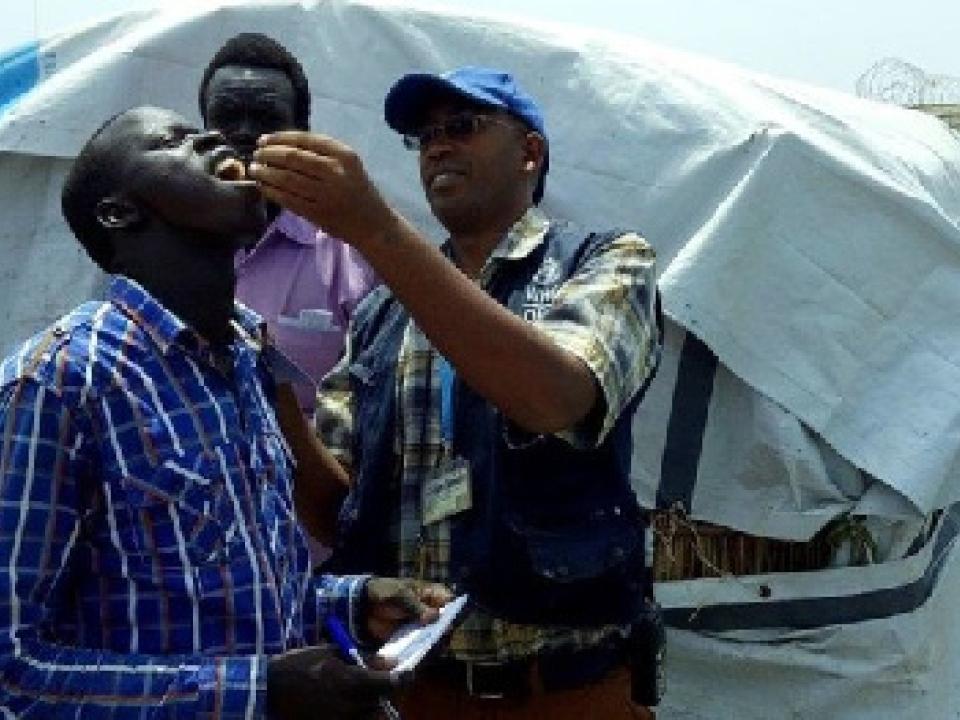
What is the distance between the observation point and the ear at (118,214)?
5.62 ft

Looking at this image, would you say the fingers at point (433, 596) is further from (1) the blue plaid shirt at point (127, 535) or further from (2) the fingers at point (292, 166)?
(2) the fingers at point (292, 166)

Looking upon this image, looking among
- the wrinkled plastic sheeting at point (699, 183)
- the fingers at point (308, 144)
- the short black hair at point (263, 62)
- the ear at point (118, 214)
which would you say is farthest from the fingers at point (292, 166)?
the wrinkled plastic sheeting at point (699, 183)

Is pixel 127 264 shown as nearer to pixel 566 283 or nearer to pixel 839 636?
pixel 566 283

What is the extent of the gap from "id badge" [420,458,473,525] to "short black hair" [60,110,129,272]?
68 centimetres

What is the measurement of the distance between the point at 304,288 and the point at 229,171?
1.12m

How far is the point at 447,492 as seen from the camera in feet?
7.29

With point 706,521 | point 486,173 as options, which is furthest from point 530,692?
point 706,521

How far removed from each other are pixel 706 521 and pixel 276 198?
1.81 m

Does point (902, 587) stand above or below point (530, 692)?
below

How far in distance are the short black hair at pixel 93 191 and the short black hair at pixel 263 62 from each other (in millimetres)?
1146

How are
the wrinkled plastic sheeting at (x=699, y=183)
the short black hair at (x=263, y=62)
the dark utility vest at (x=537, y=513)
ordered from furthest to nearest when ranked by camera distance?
the wrinkled plastic sheeting at (x=699, y=183)
the short black hair at (x=263, y=62)
the dark utility vest at (x=537, y=513)

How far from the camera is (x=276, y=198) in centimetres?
166

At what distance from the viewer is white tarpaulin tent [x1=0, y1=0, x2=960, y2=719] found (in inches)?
122

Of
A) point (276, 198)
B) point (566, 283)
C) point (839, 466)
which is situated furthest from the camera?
point (839, 466)
